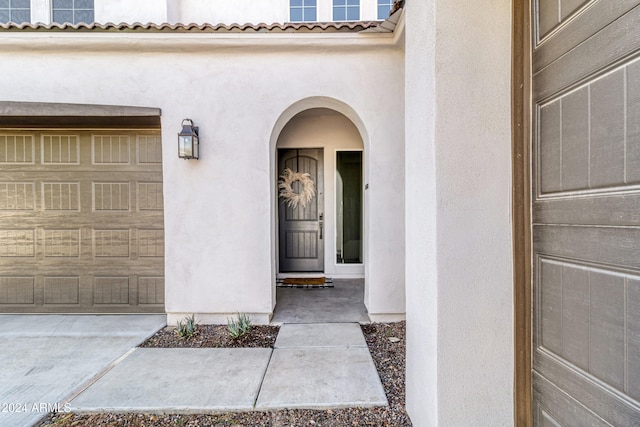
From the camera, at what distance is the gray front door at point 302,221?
6.00 meters

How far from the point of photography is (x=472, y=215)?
1.65m

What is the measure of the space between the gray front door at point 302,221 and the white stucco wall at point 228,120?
2.21 meters

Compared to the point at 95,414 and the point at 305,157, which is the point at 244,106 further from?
the point at 95,414

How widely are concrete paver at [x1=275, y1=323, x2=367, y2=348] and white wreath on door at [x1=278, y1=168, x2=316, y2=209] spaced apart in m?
2.85

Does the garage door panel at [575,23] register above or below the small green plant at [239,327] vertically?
above

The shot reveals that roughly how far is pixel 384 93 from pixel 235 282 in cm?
312

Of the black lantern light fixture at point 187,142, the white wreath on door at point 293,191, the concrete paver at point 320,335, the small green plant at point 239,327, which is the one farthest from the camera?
the white wreath on door at point 293,191

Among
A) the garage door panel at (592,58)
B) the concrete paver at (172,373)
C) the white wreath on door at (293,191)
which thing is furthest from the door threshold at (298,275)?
the garage door panel at (592,58)

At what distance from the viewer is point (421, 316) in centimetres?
183

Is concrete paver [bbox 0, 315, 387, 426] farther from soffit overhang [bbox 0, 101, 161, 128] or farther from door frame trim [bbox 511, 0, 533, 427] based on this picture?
soffit overhang [bbox 0, 101, 161, 128]

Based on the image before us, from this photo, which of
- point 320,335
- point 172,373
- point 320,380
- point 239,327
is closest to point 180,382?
point 172,373

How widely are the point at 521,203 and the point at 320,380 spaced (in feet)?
6.83

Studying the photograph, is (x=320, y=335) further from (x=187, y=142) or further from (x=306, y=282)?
(x=187, y=142)

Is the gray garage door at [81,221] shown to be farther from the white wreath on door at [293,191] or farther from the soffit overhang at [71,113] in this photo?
the white wreath on door at [293,191]
